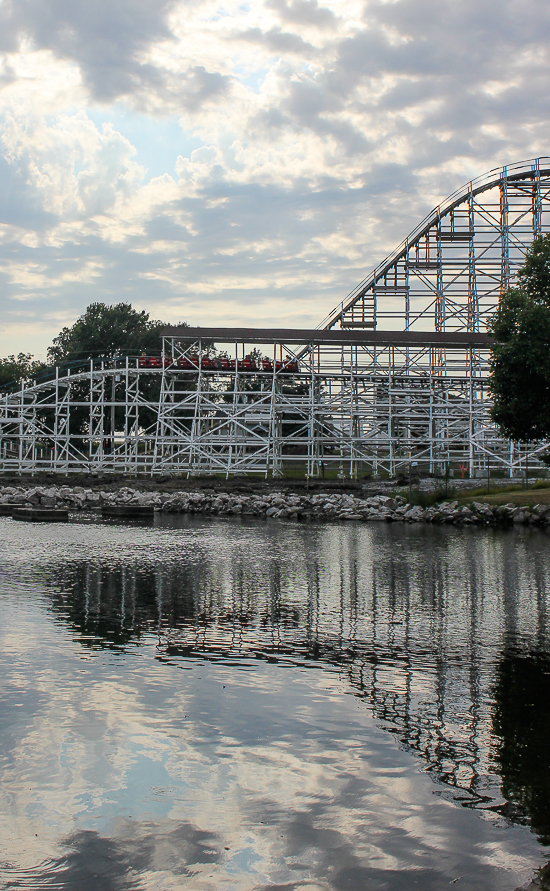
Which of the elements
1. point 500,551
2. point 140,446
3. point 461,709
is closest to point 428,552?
point 500,551

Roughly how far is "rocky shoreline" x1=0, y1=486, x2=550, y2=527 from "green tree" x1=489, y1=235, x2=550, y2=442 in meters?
3.36

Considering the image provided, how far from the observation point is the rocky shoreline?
103ft

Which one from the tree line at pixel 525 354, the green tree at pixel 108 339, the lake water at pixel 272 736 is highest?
the green tree at pixel 108 339

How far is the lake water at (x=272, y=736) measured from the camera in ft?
15.5

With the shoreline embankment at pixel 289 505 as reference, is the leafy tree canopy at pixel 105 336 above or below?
above

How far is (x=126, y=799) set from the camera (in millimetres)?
5551

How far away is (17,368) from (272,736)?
86.4 m

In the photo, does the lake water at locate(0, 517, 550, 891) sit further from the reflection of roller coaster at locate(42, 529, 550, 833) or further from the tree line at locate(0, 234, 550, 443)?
the tree line at locate(0, 234, 550, 443)

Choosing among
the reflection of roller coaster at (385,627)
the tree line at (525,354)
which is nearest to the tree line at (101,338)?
the tree line at (525,354)

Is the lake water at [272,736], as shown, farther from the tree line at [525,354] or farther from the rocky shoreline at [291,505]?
the rocky shoreline at [291,505]

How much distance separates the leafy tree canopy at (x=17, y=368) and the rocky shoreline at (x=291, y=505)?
45721 mm

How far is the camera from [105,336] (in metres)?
82.1

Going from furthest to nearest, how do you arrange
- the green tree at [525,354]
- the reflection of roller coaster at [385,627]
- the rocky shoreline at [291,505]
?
the rocky shoreline at [291,505] < the green tree at [525,354] < the reflection of roller coaster at [385,627]

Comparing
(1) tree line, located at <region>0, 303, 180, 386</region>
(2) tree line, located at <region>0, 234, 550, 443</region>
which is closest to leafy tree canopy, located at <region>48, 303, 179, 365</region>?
(1) tree line, located at <region>0, 303, 180, 386</region>
